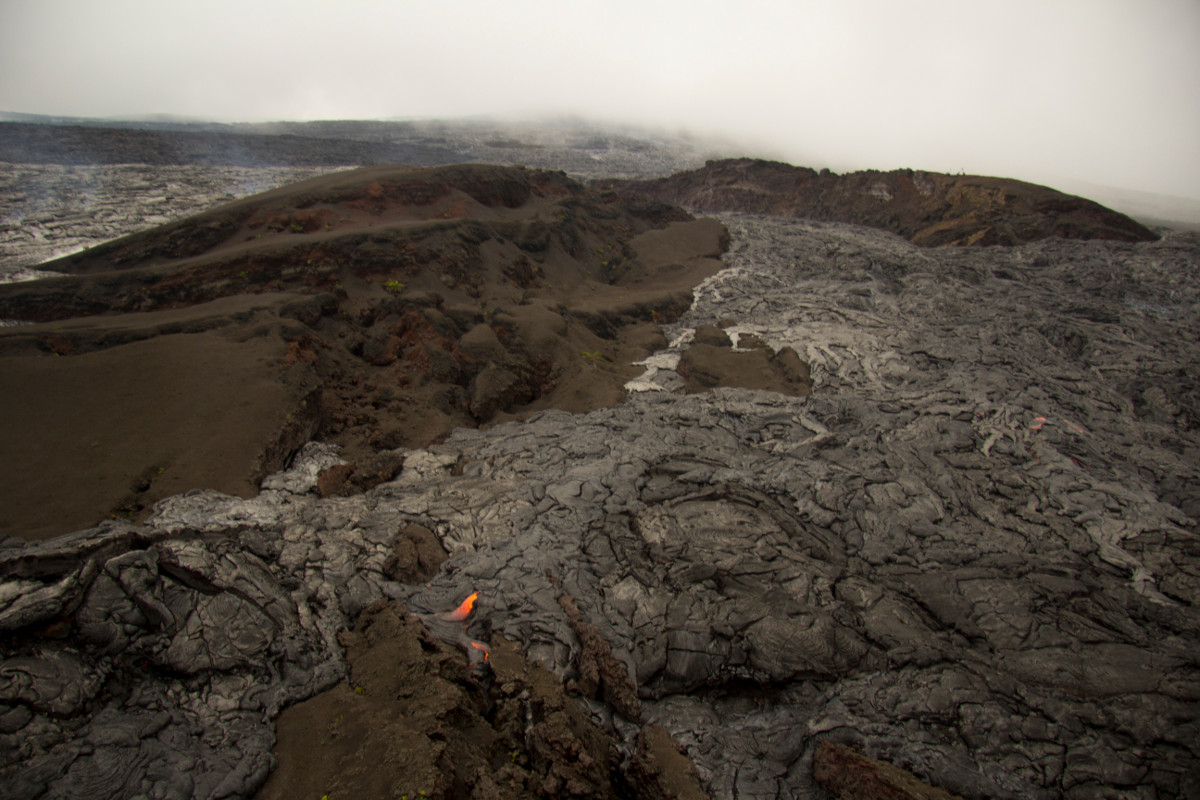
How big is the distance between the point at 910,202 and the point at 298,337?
3533cm

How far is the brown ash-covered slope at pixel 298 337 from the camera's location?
7.59m

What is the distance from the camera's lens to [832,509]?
302 inches

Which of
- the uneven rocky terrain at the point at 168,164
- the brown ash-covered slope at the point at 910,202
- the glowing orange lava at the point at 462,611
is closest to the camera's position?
the glowing orange lava at the point at 462,611

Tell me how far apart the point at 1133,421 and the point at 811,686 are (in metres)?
11.1

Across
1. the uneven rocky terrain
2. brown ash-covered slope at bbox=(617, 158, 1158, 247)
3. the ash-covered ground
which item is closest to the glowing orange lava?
the ash-covered ground

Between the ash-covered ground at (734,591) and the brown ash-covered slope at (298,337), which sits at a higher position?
the brown ash-covered slope at (298,337)

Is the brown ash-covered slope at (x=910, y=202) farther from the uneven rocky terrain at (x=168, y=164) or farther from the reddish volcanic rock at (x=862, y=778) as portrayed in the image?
the reddish volcanic rock at (x=862, y=778)

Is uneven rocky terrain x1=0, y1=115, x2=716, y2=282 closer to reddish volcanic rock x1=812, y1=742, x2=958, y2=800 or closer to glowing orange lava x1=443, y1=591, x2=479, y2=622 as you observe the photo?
glowing orange lava x1=443, y1=591, x2=479, y2=622

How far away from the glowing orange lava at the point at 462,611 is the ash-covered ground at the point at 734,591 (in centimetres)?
12

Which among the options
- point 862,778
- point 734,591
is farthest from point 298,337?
point 862,778

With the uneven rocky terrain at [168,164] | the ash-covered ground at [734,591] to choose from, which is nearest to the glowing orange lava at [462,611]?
the ash-covered ground at [734,591]

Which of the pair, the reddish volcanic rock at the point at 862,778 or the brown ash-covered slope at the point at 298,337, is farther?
the brown ash-covered slope at the point at 298,337

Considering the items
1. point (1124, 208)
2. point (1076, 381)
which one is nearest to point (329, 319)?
point (1076, 381)

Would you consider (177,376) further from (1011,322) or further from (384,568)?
(1011,322)
